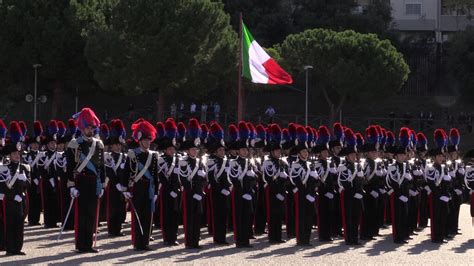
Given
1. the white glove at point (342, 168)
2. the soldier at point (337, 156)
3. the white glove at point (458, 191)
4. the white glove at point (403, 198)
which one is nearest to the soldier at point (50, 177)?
the soldier at point (337, 156)

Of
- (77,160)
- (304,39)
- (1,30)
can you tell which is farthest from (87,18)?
(77,160)

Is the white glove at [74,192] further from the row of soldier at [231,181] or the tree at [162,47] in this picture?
the tree at [162,47]

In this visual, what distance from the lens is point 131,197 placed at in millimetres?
16094

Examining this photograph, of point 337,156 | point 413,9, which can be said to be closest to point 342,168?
point 337,156

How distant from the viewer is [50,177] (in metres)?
20.0

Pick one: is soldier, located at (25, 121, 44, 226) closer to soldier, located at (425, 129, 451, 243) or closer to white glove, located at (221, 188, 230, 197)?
white glove, located at (221, 188, 230, 197)

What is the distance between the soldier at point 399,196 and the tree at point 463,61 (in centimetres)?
4402

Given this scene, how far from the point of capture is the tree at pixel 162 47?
51.5 meters

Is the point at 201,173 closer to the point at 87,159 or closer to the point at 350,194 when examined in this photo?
the point at 87,159

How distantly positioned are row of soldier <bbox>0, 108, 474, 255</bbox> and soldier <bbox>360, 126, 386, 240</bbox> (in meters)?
0.02

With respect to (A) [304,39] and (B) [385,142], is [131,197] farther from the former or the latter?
(A) [304,39]

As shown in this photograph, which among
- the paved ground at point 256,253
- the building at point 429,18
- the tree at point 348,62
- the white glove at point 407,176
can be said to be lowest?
the paved ground at point 256,253

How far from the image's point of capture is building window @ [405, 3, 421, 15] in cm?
7719

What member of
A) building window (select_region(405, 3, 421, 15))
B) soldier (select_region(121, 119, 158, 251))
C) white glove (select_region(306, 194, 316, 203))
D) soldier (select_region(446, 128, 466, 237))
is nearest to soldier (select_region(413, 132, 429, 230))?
soldier (select_region(446, 128, 466, 237))
